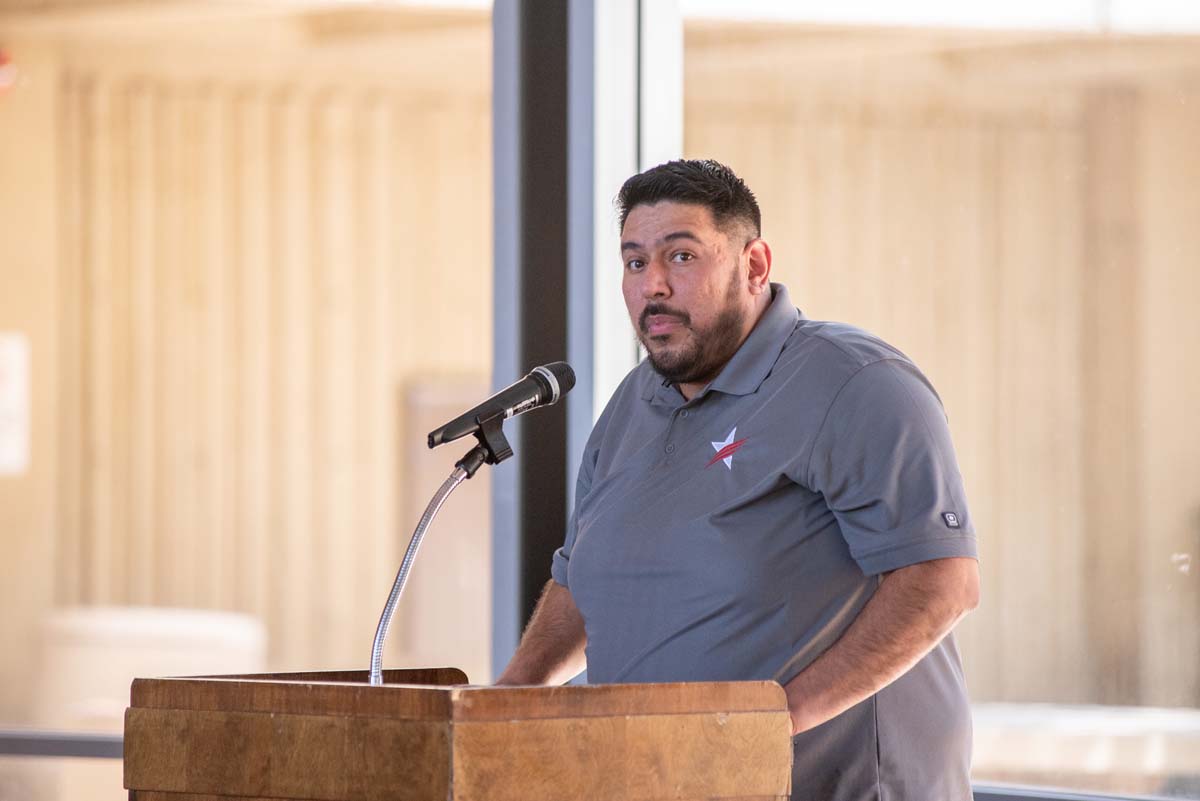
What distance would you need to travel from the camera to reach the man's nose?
2135mm

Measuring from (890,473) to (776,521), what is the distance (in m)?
0.17

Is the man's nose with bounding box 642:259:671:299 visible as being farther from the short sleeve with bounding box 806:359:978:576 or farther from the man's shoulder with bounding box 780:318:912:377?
the short sleeve with bounding box 806:359:978:576

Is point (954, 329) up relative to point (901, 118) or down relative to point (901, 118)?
down

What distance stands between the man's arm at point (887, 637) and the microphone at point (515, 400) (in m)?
0.44

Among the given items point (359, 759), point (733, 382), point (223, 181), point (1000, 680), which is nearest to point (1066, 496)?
point (1000, 680)

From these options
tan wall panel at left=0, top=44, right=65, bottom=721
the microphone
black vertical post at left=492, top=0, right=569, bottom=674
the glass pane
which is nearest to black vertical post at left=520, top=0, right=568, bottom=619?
black vertical post at left=492, top=0, right=569, bottom=674

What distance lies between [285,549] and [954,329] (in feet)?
6.04

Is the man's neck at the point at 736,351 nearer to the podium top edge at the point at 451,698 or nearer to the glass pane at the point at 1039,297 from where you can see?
the podium top edge at the point at 451,698

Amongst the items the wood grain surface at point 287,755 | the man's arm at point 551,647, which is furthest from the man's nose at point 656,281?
the wood grain surface at point 287,755

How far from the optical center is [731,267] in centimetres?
217

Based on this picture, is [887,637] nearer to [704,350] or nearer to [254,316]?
[704,350]

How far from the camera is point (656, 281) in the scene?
84.0 inches

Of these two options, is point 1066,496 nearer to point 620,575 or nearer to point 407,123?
point 620,575

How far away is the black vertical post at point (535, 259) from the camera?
3199 mm
